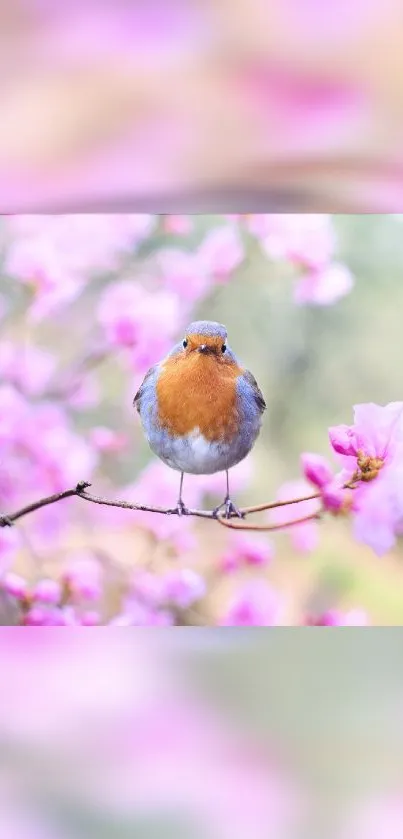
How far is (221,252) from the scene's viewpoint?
65.5 inches

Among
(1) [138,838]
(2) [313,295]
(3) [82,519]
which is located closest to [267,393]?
(2) [313,295]

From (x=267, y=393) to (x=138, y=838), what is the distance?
2.80ft

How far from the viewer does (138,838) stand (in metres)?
1.05

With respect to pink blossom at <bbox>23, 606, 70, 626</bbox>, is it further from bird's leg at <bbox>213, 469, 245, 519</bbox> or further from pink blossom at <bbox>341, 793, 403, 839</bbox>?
pink blossom at <bbox>341, 793, 403, 839</bbox>

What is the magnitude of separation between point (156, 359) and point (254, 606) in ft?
1.71

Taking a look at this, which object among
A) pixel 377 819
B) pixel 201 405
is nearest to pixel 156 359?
pixel 201 405
